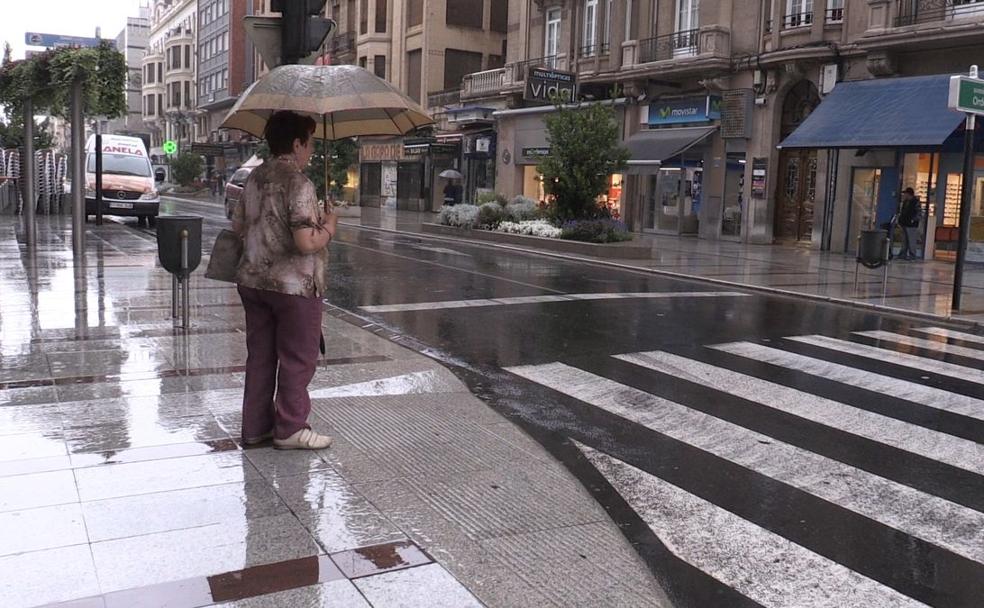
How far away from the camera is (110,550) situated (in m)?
3.74

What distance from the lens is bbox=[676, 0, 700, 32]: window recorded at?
2798cm

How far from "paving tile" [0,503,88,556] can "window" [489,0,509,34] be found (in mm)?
45042

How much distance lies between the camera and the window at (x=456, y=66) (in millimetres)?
45438

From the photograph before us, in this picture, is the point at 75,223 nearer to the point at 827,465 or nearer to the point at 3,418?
the point at 3,418

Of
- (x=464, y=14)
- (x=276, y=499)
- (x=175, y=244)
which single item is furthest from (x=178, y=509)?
(x=464, y=14)

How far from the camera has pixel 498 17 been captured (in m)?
46.7

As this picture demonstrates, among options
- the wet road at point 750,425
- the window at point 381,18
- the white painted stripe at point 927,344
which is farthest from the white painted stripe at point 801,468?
the window at point 381,18

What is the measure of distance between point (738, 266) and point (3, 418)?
15.5 metres

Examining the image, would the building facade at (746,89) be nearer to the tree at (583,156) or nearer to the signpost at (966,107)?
the tree at (583,156)

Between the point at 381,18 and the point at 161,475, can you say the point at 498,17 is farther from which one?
the point at 161,475

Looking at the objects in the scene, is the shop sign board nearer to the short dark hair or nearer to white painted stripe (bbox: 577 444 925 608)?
the short dark hair

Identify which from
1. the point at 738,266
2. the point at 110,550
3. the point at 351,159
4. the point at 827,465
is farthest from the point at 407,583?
the point at 351,159

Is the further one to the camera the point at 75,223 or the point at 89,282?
the point at 75,223

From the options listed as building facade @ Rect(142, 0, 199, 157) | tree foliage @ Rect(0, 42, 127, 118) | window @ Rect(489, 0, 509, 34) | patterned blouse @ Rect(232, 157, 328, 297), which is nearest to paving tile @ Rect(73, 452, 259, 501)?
patterned blouse @ Rect(232, 157, 328, 297)
